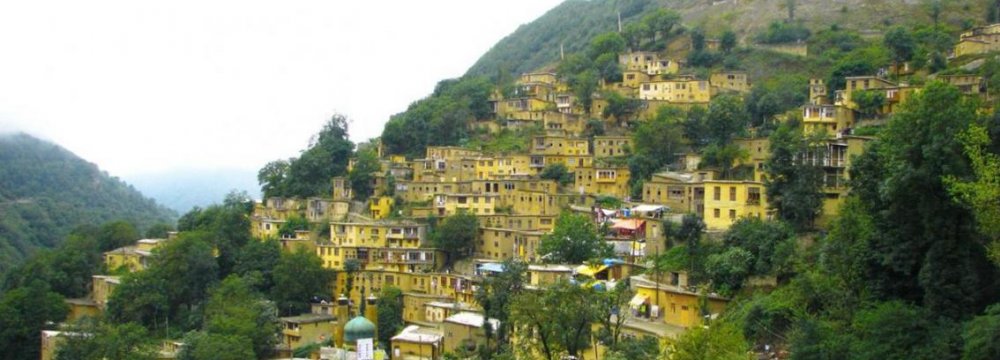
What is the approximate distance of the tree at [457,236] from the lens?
41844 millimetres

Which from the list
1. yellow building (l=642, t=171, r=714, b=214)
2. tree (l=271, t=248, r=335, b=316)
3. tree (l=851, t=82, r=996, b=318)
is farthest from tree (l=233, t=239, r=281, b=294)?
tree (l=851, t=82, r=996, b=318)

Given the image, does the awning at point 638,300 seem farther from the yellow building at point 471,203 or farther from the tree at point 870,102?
the tree at point 870,102

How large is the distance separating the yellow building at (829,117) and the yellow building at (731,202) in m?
8.01

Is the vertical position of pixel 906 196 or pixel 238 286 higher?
pixel 906 196

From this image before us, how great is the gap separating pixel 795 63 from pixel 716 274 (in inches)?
1335

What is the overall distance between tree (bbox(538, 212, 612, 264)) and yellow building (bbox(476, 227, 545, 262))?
2243 millimetres

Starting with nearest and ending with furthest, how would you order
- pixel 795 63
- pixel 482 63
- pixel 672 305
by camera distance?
pixel 672 305 < pixel 795 63 < pixel 482 63

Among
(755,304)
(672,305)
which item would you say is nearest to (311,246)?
(672,305)

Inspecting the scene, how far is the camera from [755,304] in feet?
87.8

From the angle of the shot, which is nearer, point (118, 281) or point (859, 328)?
point (859, 328)

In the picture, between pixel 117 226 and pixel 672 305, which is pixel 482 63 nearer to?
pixel 117 226

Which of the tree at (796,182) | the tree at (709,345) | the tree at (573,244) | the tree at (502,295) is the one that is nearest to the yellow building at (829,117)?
the tree at (796,182)

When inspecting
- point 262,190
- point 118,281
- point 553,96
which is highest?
point 553,96

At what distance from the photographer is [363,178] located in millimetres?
50125
